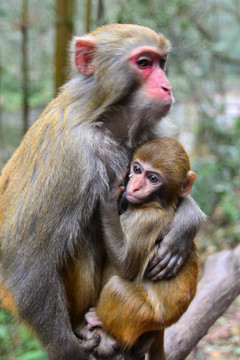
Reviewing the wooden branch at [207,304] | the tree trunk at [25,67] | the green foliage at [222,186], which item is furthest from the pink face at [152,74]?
the green foliage at [222,186]

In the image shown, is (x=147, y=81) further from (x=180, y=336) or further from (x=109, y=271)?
(x=180, y=336)

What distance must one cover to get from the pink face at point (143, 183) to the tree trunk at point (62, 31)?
3.19 metres

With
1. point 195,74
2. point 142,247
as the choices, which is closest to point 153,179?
point 142,247

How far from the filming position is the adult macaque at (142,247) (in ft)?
10.4

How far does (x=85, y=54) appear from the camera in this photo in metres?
3.29

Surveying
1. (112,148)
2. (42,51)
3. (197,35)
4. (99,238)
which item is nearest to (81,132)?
(112,148)

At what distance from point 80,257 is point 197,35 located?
8.02 m

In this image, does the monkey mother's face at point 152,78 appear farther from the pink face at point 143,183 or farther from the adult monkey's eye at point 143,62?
the pink face at point 143,183

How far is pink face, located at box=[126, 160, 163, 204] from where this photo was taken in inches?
126

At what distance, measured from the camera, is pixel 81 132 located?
313 centimetres

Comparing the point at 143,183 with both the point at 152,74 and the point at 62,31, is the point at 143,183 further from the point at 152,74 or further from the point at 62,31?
the point at 62,31

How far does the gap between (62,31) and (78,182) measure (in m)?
3.71

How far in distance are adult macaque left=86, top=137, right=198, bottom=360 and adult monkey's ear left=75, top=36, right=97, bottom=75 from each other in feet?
2.58

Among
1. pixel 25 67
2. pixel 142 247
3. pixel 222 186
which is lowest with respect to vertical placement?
pixel 222 186
